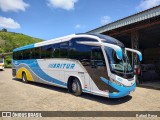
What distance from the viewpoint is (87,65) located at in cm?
881

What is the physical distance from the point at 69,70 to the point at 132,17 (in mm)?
5684

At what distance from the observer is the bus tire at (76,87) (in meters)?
9.42

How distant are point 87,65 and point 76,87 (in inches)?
58.9

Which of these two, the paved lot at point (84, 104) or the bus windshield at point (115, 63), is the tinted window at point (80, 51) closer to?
the bus windshield at point (115, 63)

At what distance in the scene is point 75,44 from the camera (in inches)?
380

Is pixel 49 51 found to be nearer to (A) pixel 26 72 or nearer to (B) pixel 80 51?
(B) pixel 80 51

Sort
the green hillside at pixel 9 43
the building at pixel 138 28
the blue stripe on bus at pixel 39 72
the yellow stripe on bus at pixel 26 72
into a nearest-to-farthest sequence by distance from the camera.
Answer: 1. the building at pixel 138 28
2. the blue stripe on bus at pixel 39 72
3. the yellow stripe on bus at pixel 26 72
4. the green hillside at pixel 9 43

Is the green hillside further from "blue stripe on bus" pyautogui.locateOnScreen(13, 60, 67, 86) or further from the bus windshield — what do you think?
the bus windshield

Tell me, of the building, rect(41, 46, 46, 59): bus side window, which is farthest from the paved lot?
the building

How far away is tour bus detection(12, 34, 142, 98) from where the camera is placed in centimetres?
787

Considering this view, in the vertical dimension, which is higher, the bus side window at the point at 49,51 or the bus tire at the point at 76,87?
the bus side window at the point at 49,51

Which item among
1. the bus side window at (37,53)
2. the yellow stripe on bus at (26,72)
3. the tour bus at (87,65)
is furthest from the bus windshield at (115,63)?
the yellow stripe on bus at (26,72)

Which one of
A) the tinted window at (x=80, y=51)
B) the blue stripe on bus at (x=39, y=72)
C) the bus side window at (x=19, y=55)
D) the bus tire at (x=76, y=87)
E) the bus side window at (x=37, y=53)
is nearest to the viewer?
the tinted window at (x=80, y=51)

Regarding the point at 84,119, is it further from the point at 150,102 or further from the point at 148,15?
the point at 148,15
